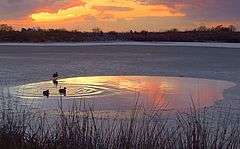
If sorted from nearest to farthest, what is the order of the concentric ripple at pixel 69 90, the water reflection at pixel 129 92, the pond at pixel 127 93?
the pond at pixel 127 93
the water reflection at pixel 129 92
the concentric ripple at pixel 69 90

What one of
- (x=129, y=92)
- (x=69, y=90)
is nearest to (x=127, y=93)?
(x=129, y=92)

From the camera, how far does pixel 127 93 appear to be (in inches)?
530

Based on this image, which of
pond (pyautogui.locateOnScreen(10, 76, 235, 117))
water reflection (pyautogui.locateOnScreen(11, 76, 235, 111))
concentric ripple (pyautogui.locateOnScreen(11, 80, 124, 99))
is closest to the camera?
pond (pyautogui.locateOnScreen(10, 76, 235, 117))

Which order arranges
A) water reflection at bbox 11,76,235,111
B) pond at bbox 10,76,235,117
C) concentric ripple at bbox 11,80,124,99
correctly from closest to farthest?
pond at bbox 10,76,235,117 < water reflection at bbox 11,76,235,111 < concentric ripple at bbox 11,80,124,99

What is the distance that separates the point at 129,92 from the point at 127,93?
0.77 ft

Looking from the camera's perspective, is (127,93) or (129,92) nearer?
(127,93)

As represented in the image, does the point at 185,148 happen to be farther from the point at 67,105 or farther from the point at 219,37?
the point at 219,37

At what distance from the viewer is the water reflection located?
11.5m

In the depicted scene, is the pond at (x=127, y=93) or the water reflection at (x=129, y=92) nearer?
the pond at (x=127, y=93)

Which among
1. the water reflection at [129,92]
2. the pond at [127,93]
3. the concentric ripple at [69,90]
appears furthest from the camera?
the concentric ripple at [69,90]

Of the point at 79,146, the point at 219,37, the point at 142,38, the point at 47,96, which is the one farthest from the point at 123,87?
the point at 142,38

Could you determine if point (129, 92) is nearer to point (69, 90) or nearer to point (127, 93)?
point (127, 93)

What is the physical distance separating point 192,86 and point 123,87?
210 centimetres

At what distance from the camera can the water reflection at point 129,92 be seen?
11469 mm
